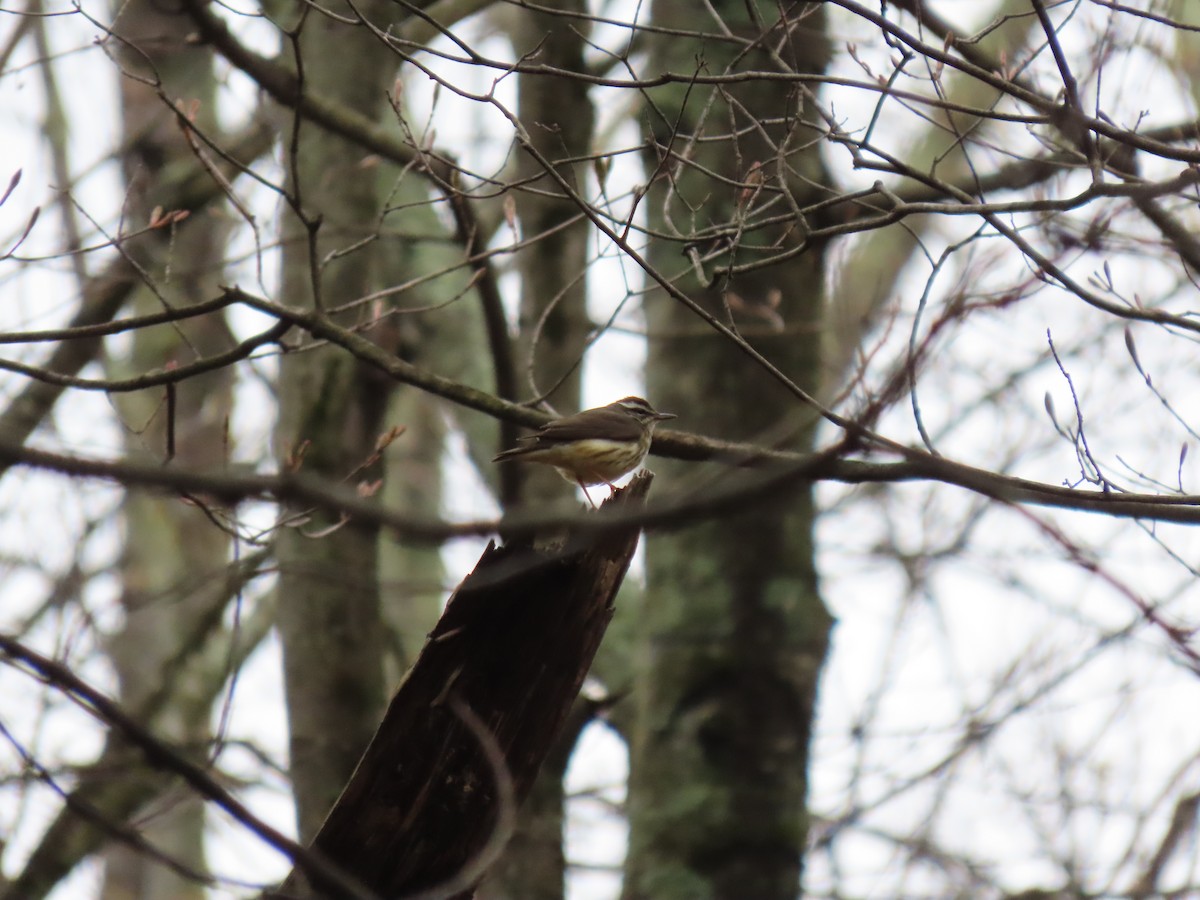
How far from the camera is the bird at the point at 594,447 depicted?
18.6ft

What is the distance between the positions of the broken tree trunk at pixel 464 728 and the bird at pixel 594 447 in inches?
60.6

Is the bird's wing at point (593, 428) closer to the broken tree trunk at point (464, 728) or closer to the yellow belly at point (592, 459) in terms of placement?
the yellow belly at point (592, 459)

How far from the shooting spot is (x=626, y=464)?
241 inches

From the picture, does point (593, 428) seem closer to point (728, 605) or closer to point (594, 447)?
point (594, 447)

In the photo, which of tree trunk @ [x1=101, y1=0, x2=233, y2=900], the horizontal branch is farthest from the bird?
tree trunk @ [x1=101, y1=0, x2=233, y2=900]

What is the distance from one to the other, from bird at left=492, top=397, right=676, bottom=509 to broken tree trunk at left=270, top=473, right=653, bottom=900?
5.05 ft

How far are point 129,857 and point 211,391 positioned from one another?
6026 mm

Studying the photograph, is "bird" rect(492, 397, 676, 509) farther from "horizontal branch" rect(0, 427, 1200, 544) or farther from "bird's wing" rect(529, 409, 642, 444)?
"horizontal branch" rect(0, 427, 1200, 544)

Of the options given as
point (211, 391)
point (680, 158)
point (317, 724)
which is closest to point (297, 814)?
point (317, 724)

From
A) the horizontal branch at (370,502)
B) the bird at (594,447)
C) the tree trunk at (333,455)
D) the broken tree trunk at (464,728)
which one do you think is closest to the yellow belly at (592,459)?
the bird at (594,447)

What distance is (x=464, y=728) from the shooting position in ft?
12.4

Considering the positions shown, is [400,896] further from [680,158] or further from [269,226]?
[269,226]

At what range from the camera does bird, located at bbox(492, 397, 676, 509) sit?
566 cm

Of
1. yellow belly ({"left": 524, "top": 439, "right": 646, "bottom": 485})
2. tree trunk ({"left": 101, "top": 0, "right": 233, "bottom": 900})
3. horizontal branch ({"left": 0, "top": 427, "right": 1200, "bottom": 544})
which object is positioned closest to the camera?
horizontal branch ({"left": 0, "top": 427, "right": 1200, "bottom": 544})
